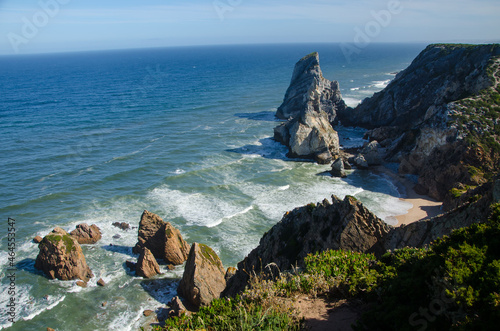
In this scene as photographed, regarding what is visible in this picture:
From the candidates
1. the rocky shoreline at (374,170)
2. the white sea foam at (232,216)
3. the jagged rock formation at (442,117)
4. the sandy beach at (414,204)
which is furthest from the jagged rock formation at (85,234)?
the jagged rock formation at (442,117)

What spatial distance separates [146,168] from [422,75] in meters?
47.6

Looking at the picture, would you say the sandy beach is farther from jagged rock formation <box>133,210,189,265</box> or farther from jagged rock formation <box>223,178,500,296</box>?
jagged rock formation <box>133,210,189,265</box>

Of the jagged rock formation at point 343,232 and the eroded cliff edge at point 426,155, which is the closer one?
the jagged rock formation at point 343,232

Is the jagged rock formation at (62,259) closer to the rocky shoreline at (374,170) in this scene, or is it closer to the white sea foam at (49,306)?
the rocky shoreline at (374,170)

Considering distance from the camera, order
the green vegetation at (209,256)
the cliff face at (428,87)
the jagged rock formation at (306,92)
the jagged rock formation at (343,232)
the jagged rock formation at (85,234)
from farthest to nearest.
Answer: the jagged rock formation at (306,92) → the cliff face at (428,87) → the jagged rock formation at (85,234) → the green vegetation at (209,256) → the jagged rock formation at (343,232)

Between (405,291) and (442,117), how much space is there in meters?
37.2

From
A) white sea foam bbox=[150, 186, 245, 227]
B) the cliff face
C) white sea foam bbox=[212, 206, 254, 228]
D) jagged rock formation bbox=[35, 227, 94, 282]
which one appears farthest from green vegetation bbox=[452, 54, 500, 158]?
jagged rock formation bbox=[35, 227, 94, 282]

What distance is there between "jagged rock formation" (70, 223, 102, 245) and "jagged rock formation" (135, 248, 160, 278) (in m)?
6.17

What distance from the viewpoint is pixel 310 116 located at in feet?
167

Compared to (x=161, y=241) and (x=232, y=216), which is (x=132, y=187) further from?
(x=161, y=241)

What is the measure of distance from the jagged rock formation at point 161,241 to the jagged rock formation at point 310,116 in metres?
26.4

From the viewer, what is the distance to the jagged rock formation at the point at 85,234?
29.2m

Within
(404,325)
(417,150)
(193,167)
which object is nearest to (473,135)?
(417,150)

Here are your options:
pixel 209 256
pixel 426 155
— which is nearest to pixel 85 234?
pixel 209 256
